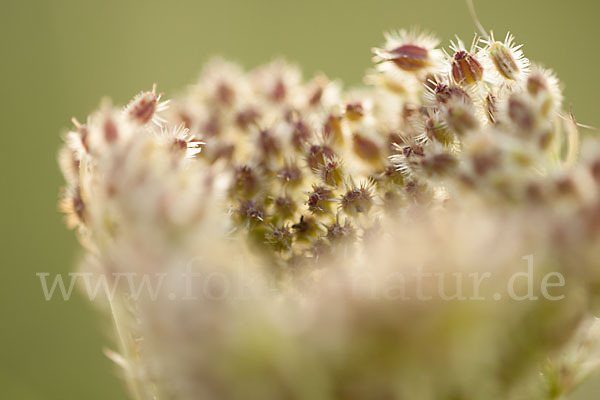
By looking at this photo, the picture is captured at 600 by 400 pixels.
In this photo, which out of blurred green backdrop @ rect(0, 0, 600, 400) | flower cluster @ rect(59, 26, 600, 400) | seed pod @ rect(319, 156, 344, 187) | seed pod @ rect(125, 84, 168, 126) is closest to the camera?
flower cluster @ rect(59, 26, 600, 400)

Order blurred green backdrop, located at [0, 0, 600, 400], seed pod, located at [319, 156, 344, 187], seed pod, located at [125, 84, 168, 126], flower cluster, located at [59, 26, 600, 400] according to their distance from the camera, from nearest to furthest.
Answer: flower cluster, located at [59, 26, 600, 400]
seed pod, located at [125, 84, 168, 126]
seed pod, located at [319, 156, 344, 187]
blurred green backdrop, located at [0, 0, 600, 400]

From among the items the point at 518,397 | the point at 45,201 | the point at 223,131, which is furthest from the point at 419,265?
the point at 45,201

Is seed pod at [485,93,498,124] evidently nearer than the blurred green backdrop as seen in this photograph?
Yes

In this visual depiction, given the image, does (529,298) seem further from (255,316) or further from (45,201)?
(45,201)

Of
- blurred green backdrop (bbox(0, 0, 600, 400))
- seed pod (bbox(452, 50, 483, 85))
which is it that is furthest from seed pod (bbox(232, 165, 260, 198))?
blurred green backdrop (bbox(0, 0, 600, 400))

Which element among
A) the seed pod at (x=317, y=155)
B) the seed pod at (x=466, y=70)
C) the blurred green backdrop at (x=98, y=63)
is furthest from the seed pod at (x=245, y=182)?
the blurred green backdrop at (x=98, y=63)

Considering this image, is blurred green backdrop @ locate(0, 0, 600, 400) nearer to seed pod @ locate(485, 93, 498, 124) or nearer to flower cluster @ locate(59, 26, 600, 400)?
flower cluster @ locate(59, 26, 600, 400)

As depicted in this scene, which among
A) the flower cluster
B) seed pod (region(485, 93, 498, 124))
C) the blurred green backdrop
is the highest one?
the blurred green backdrop

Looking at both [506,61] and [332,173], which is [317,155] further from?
[506,61]
